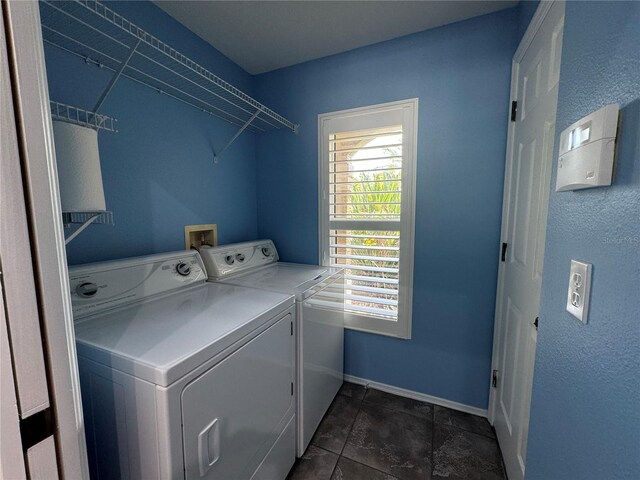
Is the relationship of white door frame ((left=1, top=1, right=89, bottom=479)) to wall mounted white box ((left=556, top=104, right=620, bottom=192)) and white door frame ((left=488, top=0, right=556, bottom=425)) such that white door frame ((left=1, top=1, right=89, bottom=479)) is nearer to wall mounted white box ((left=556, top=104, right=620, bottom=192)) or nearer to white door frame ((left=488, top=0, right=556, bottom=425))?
wall mounted white box ((left=556, top=104, right=620, bottom=192))

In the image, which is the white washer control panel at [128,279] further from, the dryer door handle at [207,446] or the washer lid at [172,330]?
the dryer door handle at [207,446]

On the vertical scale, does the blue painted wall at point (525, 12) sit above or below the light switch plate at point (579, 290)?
above

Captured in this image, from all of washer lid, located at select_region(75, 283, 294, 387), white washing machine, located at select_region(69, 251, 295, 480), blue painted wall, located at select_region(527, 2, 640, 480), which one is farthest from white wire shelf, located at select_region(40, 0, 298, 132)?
blue painted wall, located at select_region(527, 2, 640, 480)

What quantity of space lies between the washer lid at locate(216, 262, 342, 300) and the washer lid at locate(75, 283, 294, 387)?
0.14m

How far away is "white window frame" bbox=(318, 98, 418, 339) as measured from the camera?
1825mm

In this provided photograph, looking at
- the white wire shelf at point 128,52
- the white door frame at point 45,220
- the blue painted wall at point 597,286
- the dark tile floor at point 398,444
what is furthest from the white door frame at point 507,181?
the white door frame at point 45,220

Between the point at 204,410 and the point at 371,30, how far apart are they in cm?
225

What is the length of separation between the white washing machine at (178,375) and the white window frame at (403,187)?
0.89 m

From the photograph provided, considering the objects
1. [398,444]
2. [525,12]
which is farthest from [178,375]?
[525,12]

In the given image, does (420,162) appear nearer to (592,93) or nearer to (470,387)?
(592,93)

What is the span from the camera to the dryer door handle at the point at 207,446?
86 cm

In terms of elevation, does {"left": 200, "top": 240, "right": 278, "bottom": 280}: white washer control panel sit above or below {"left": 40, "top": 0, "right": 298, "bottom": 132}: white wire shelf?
below

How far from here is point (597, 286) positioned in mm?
571

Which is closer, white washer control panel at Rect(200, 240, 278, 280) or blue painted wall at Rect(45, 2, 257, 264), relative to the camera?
blue painted wall at Rect(45, 2, 257, 264)
